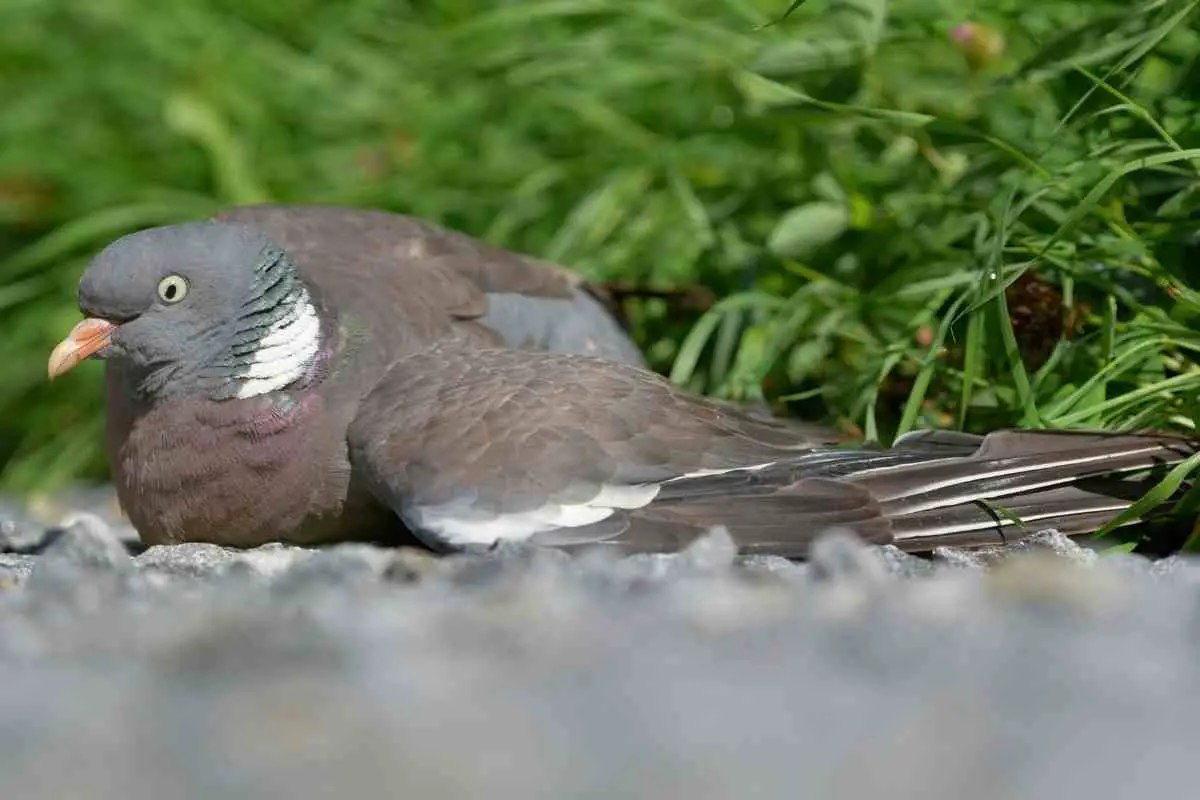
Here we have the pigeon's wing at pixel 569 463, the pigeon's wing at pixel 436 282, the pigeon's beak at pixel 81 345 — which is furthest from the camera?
the pigeon's wing at pixel 436 282

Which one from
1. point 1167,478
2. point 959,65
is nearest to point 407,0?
point 959,65

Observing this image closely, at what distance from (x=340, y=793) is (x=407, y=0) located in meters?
A: 4.38

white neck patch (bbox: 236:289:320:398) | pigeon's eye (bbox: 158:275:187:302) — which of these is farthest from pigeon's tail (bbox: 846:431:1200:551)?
pigeon's eye (bbox: 158:275:187:302)

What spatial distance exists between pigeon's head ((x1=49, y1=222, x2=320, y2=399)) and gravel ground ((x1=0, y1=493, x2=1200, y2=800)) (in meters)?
1.15

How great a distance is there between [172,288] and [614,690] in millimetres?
1949

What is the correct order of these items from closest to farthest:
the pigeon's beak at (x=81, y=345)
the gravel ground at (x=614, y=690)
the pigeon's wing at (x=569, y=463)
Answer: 1. the gravel ground at (x=614, y=690)
2. the pigeon's wing at (x=569, y=463)
3. the pigeon's beak at (x=81, y=345)

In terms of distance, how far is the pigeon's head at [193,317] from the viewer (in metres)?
3.45

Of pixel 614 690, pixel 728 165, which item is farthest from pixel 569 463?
pixel 728 165

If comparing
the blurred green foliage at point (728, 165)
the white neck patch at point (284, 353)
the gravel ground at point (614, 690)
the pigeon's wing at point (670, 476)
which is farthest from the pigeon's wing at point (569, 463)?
the gravel ground at point (614, 690)

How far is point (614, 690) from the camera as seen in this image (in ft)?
6.04

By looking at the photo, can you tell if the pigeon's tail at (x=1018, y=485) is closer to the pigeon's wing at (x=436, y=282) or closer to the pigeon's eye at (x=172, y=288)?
the pigeon's wing at (x=436, y=282)

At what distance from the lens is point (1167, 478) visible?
2.98m

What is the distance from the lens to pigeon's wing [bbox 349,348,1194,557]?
3.08 meters

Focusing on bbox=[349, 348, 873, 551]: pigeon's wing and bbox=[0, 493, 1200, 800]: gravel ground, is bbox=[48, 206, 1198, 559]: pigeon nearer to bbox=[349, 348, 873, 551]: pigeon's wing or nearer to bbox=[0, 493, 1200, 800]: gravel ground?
bbox=[349, 348, 873, 551]: pigeon's wing
